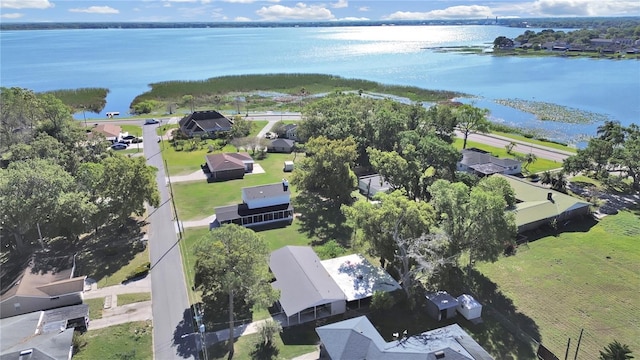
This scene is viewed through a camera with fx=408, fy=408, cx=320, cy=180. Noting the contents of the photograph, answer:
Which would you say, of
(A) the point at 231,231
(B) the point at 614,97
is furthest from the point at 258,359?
(B) the point at 614,97

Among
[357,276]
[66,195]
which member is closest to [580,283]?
[357,276]

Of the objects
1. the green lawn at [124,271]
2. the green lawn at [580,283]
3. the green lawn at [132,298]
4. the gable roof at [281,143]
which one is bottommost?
the green lawn at [580,283]

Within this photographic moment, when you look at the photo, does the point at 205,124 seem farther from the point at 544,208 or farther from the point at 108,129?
the point at 544,208

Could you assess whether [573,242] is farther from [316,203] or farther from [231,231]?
[231,231]

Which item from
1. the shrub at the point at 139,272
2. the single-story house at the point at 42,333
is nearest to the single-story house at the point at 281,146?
the shrub at the point at 139,272

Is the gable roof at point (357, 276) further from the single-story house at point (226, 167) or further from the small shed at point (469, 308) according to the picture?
the single-story house at point (226, 167)

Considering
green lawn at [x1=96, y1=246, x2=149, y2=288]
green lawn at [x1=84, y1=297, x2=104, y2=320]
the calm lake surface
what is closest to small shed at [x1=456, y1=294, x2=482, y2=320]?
green lawn at [x1=84, y1=297, x2=104, y2=320]
